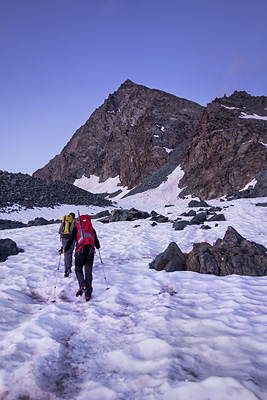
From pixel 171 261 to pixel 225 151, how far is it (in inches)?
1429

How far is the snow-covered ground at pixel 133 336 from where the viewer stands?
2.71 meters

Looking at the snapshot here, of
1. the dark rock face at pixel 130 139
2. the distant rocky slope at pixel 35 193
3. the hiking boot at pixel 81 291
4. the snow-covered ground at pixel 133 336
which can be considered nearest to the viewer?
the snow-covered ground at pixel 133 336

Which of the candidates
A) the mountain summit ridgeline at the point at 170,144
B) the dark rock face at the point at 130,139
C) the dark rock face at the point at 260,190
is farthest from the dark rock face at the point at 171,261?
the dark rock face at the point at 130,139

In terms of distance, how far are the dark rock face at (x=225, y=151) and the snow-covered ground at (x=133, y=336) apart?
3139cm

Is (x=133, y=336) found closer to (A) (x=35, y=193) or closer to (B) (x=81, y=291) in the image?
(B) (x=81, y=291)

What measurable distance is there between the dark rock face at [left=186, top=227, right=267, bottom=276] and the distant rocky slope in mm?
22660

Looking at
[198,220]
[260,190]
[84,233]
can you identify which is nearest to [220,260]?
[84,233]

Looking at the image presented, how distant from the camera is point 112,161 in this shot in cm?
8625

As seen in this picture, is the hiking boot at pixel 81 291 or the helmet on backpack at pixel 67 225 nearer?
the hiking boot at pixel 81 291

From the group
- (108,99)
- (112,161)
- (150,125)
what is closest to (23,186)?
(150,125)

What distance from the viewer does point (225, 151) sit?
3997 centimetres

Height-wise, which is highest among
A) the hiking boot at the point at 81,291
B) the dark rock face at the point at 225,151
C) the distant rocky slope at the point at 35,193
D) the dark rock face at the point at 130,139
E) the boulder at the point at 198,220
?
the dark rock face at the point at 130,139

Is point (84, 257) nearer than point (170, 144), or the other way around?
point (84, 257)

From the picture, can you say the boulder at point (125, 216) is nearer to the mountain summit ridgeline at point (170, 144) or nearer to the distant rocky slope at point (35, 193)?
the distant rocky slope at point (35, 193)
